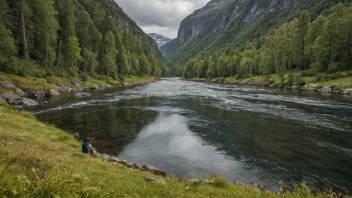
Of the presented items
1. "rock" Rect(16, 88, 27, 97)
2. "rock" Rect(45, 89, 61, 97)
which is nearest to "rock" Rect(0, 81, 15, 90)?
"rock" Rect(16, 88, 27, 97)

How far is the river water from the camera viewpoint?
724 inches

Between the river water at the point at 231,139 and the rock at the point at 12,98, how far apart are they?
5.25 metres

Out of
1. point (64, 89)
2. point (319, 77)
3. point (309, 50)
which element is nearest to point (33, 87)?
point (64, 89)

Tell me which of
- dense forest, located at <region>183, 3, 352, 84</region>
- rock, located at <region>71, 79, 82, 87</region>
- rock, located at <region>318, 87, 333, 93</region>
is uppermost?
dense forest, located at <region>183, 3, 352, 84</region>

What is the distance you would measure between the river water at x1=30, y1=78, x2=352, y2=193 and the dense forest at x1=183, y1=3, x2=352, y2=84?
49528 millimetres

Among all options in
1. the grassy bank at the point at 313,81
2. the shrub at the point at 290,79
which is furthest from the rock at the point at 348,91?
the shrub at the point at 290,79

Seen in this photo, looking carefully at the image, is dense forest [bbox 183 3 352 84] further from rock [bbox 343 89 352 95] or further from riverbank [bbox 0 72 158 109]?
riverbank [bbox 0 72 158 109]

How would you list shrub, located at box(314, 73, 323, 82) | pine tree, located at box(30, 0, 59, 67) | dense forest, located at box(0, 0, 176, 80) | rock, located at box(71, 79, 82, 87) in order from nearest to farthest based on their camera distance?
1. dense forest, located at box(0, 0, 176, 80)
2. pine tree, located at box(30, 0, 59, 67)
3. rock, located at box(71, 79, 82, 87)
4. shrub, located at box(314, 73, 323, 82)

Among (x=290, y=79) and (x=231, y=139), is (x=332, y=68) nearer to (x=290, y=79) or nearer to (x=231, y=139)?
(x=290, y=79)

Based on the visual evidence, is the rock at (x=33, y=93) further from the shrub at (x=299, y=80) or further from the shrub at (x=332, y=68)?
the shrub at (x=332, y=68)

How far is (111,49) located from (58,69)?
3863 centimetres

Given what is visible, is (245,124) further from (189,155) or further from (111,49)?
(111,49)

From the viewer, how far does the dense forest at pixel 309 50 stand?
277ft

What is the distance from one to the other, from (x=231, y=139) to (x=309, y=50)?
8980 cm
